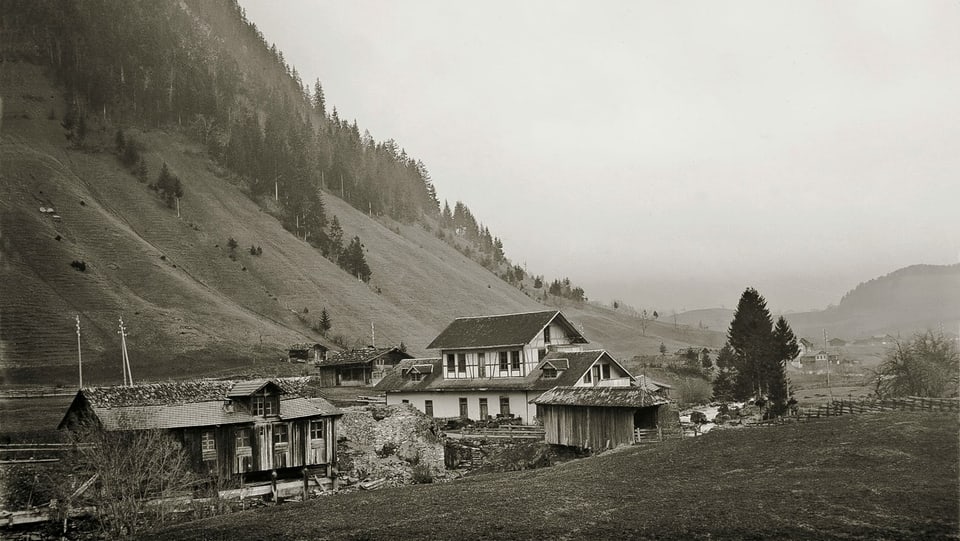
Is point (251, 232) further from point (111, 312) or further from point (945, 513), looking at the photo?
point (945, 513)

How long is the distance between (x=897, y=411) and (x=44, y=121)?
513ft

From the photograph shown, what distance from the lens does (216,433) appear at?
36781mm

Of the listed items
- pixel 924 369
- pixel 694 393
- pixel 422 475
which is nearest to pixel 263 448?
pixel 422 475

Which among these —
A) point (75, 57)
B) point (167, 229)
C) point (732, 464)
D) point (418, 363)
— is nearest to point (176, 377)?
point (418, 363)

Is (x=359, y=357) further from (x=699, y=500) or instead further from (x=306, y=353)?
(x=699, y=500)

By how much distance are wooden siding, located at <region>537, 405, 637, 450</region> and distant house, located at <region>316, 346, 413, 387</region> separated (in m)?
38.0

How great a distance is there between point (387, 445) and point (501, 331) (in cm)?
1795

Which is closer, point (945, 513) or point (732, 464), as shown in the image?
point (945, 513)

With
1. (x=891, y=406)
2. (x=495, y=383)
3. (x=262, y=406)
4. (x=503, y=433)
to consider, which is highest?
(x=262, y=406)

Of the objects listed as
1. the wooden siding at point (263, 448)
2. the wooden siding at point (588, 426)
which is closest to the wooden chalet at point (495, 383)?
the wooden siding at point (588, 426)

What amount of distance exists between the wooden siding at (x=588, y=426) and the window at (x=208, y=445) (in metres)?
20.7

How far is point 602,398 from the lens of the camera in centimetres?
4072

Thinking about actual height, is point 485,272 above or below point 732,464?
above

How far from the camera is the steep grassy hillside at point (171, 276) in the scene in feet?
254
